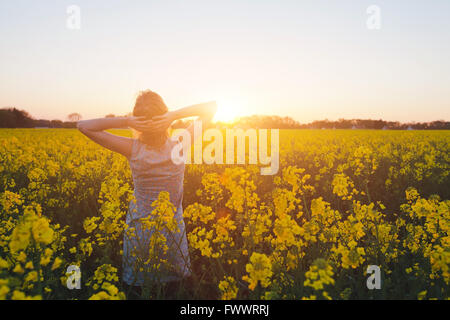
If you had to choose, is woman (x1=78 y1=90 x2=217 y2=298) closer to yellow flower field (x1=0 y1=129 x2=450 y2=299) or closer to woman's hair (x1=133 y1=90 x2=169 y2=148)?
woman's hair (x1=133 y1=90 x2=169 y2=148)

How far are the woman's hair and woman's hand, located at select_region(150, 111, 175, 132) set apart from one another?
0.26 feet

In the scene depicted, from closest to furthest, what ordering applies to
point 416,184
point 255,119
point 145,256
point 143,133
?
1. point 145,256
2. point 143,133
3. point 416,184
4. point 255,119

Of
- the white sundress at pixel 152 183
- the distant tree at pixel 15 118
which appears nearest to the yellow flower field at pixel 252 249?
the white sundress at pixel 152 183

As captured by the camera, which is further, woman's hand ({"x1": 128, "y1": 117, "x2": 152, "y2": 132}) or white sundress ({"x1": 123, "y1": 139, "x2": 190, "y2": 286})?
white sundress ({"x1": 123, "y1": 139, "x2": 190, "y2": 286})

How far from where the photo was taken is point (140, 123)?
254cm

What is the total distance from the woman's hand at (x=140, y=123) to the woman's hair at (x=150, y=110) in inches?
3.0

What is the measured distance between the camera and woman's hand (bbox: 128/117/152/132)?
99.9 inches

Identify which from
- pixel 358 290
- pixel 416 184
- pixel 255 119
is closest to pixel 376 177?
pixel 416 184

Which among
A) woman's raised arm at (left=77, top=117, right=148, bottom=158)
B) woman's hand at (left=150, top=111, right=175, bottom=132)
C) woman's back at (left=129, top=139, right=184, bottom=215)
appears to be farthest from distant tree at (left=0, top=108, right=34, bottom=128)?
woman's hand at (left=150, top=111, right=175, bottom=132)

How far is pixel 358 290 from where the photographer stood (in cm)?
206

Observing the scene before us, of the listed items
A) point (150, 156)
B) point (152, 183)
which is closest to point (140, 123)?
point (150, 156)

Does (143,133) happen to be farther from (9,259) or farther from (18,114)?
(18,114)

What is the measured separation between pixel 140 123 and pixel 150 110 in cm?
17
